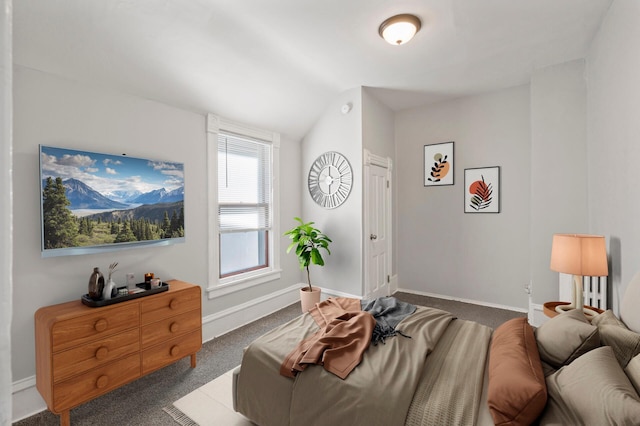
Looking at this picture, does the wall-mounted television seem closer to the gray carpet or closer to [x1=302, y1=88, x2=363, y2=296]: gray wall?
the gray carpet

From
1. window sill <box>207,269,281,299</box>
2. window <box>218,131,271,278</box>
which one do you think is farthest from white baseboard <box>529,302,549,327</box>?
window <box>218,131,271,278</box>

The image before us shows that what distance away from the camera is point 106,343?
2107 mm

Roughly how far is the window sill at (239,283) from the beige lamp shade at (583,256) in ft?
9.81

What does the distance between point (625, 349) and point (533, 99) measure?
2.91 m

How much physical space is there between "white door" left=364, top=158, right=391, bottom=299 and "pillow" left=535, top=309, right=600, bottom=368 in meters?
2.34

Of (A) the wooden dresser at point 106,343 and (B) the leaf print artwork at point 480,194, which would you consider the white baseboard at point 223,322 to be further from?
(B) the leaf print artwork at point 480,194

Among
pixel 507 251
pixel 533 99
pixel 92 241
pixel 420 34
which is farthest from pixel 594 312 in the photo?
pixel 92 241

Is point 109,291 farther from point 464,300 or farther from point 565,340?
point 464,300

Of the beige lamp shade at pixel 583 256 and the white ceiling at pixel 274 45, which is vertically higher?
the white ceiling at pixel 274 45

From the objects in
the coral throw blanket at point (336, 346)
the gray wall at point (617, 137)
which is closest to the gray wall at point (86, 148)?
the coral throw blanket at point (336, 346)

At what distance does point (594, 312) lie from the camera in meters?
2.26

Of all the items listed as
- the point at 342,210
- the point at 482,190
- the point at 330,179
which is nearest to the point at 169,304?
the point at 342,210

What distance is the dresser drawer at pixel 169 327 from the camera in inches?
92.0

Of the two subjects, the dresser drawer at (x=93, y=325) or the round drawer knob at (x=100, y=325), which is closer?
the dresser drawer at (x=93, y=325)
